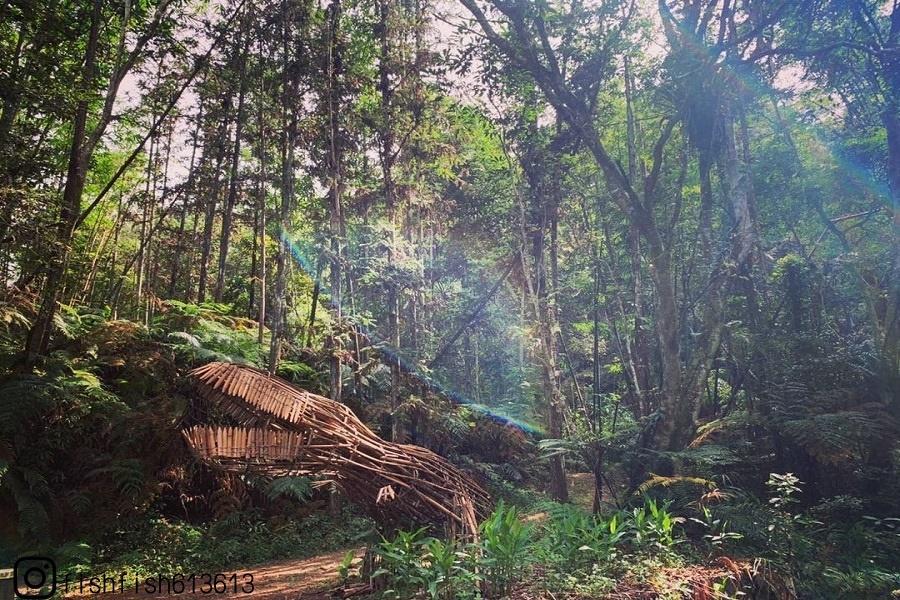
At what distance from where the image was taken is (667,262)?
7.32 meters

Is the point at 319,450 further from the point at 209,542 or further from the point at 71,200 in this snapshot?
the point at 71,200

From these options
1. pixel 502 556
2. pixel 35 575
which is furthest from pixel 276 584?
pixel 502 556

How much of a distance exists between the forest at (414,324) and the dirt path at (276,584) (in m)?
0.06

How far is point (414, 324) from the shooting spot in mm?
9797

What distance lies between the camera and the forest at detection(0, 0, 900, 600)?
4.50m

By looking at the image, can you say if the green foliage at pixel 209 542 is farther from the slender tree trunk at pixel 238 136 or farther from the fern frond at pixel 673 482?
the slender tree trunk at pixel 238 136

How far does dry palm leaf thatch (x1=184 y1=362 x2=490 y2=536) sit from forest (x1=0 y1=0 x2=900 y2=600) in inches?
1.0

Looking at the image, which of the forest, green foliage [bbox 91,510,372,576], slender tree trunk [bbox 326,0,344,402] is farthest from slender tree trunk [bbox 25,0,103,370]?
slender tree trunk [bbox 326,0,344,402]

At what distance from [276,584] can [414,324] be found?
514 cm

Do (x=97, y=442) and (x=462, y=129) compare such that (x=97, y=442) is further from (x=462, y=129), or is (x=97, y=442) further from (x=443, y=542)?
(x=462, y=129)

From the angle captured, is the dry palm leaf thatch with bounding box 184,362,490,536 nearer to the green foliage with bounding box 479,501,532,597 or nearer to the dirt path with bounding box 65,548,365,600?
the green foliage with bounding box 479,501,532,597

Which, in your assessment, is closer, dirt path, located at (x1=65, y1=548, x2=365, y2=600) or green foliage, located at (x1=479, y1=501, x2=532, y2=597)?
green foliage, located at (x1=479, y1=501, x2=532, y2=597)

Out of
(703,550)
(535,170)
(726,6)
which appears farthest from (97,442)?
(726,6)

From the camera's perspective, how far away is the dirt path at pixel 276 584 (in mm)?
5059
